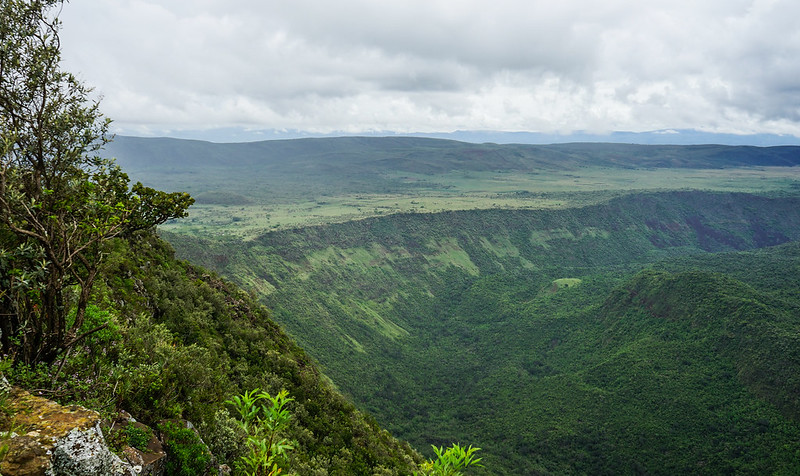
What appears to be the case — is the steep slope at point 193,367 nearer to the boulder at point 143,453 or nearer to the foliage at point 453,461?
the boulder at point 143,453

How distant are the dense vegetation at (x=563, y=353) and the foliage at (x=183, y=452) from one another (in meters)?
65.4

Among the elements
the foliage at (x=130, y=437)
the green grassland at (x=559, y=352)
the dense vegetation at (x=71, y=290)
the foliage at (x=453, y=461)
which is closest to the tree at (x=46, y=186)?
the dense vegetation at (x=71, y=290)

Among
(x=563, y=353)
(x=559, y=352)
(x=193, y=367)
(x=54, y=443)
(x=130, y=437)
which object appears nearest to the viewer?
(x=54, y=443)

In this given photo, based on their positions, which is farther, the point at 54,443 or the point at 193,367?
the point at 193,367

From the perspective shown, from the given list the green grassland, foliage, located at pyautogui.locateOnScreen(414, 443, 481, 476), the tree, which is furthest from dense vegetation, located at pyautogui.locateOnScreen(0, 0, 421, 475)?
the green grassland

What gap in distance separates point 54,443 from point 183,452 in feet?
17.5

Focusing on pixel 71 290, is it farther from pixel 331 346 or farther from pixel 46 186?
pixel 331 346

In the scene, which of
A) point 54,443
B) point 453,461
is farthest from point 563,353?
point 54,443

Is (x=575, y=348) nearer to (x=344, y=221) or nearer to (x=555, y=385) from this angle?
(x=555, y=385)

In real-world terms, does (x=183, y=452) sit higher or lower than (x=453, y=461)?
lower

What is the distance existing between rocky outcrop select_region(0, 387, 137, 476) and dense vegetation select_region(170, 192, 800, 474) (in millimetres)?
70667

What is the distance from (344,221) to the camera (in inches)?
7495

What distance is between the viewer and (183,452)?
1408 cm

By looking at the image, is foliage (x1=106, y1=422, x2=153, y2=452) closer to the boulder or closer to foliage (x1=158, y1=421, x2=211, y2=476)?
the boulder
